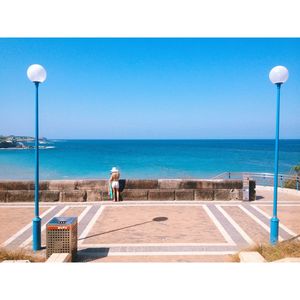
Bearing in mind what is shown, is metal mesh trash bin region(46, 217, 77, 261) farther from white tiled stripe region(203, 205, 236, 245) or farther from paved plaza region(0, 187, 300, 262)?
white tiled stripe region(203, 205, 236, 245)

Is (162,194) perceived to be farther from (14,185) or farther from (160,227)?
(14,185)

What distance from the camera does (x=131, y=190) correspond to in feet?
44.1

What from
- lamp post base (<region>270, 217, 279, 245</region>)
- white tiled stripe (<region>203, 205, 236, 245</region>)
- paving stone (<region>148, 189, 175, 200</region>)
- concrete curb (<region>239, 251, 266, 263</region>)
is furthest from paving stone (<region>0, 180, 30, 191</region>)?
concrete curb (<region>239, 251, 266, 263</region>)

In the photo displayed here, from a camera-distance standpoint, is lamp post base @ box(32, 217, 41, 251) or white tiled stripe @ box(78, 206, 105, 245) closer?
lamp post base @ box(32, 217, 41, 251)

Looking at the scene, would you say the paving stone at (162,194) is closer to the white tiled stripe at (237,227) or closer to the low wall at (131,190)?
the low wall at (131,190)

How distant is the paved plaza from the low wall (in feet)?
1.47

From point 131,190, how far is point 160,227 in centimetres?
427

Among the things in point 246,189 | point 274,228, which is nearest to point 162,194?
point 246,189

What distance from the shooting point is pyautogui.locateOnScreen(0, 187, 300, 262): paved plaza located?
24.0 ft
